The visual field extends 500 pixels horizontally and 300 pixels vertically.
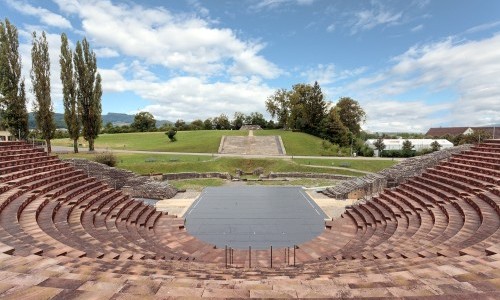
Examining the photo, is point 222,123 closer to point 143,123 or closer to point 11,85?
point 143,123

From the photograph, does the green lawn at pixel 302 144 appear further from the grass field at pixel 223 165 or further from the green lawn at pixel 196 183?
the green lawn at pixel 196 183

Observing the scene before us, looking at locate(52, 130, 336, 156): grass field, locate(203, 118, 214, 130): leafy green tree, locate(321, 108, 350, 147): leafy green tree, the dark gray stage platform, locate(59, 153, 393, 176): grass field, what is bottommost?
the dark gray stage platform

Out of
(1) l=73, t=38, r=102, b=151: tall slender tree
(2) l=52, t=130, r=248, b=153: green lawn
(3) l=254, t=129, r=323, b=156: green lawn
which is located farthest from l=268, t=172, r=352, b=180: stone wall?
(1) l=73, t=38, r=102, b=151: tall slender tree

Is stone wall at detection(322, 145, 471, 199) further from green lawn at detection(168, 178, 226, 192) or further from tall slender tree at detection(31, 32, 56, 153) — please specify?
tall slender tree at detection(31, 32, 56, 153)

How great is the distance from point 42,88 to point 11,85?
2.90 metres

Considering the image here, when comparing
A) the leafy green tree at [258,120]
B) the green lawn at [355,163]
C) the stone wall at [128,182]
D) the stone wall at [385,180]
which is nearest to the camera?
the stone wall at [385,180]

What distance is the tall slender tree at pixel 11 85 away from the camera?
30969mm

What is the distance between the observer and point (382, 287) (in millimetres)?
4461

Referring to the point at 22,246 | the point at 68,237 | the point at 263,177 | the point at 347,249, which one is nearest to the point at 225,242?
the point at 347,249

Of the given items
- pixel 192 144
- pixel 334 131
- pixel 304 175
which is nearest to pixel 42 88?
pixel 192 144

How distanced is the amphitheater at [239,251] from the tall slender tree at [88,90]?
2337 centimetres

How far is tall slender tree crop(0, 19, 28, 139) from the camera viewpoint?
30969 millimetres

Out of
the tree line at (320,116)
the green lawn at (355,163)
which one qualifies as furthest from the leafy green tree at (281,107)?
the green lawn at (355,163)

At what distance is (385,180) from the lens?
24.8 meters
